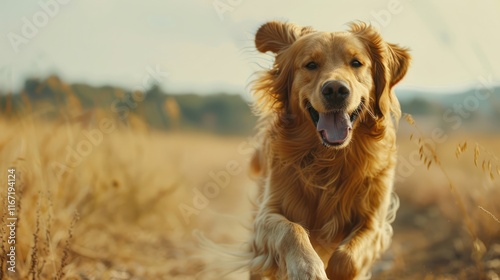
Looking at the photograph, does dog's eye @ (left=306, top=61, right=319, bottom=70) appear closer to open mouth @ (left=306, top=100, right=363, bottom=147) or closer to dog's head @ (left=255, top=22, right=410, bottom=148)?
dog's head @ (left=255, top=22, right=410, bottom=148)

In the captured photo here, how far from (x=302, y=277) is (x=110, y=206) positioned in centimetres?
398

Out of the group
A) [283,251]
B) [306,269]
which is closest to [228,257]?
[283,251]

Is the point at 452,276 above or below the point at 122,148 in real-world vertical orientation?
below

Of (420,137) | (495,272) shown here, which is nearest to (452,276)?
(495,272)

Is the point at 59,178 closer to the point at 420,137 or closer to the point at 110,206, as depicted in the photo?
the point at 110,206

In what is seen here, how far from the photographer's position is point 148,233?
24.4ft

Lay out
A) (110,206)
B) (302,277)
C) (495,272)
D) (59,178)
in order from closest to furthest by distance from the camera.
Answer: (302,277) → (495,272) → (59,178) → (110,206)

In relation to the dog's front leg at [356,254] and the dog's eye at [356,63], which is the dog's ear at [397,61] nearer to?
the dog's eye at [356,63]

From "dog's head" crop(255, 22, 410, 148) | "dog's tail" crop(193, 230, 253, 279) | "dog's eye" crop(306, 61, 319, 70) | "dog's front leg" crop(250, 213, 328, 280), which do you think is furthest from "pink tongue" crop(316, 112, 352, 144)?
"dog's tail" crop(193, 230, 253, 279)

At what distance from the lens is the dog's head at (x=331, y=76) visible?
3.61 meters

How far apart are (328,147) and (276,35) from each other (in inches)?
38.7

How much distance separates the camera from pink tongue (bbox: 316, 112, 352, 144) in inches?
144

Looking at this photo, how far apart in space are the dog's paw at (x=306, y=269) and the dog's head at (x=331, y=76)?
710mm

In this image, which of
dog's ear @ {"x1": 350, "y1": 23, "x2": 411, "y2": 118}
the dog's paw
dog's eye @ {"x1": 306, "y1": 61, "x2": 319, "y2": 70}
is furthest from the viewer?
dog's ear @ {"x1": 350, "y1": 23, "x2": 411, "y2": 118}
